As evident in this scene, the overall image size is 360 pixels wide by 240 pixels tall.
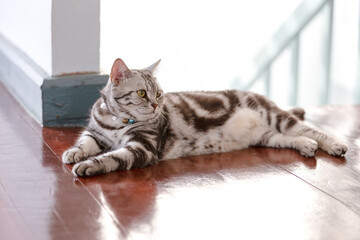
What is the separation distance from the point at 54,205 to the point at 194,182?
55cm

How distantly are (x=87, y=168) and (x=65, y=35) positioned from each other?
847 millimetres

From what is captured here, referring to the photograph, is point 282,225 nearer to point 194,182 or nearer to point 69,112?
point 194,182

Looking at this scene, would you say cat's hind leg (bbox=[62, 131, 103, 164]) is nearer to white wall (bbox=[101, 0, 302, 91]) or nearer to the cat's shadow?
the cat's shadow

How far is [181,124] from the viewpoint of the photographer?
271 centimetres

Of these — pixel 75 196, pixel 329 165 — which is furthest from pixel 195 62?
pixel 75 196

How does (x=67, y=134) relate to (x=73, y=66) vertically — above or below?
below

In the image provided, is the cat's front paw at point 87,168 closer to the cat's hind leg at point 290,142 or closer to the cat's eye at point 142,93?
the cat's eye at point 142,93

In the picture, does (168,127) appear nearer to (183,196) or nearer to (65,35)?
(183,196)

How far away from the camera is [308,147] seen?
2709mm

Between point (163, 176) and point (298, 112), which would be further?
point (298, 112)

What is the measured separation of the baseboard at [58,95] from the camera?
296cm

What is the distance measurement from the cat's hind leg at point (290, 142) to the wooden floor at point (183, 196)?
40 mm

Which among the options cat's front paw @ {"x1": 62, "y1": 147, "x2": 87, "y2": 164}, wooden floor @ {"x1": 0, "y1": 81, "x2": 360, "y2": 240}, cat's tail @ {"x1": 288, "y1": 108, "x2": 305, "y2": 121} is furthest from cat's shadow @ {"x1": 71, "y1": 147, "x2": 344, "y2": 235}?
cat's tail @ {"x1": 288, "y1": 108, "x2": 305, "y2": 121}

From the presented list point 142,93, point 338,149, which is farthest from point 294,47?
point 142,93
